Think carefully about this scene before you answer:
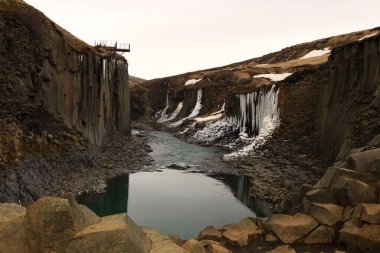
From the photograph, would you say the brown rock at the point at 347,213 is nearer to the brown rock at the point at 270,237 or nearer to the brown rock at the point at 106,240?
the brown rock at the point at 270,237

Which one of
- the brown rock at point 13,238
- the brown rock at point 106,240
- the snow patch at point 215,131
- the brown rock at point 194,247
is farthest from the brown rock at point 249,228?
the snow patch at point 215,131

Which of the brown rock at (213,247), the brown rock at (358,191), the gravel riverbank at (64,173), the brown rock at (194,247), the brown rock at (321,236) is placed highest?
the brown rock at (358,191)

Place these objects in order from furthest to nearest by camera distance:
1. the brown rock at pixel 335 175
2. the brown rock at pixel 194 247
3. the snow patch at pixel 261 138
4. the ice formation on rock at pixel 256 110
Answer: the ice formation on rock at pixel 256 110
the snow patch at pixel 261 138
the brown rock at pixel 335 175
the brown rock at pixel 194 247

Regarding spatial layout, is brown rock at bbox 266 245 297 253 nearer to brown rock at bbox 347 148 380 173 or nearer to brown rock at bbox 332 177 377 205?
brown rock at bbox 332 177 377 205

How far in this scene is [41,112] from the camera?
21719 millimetres

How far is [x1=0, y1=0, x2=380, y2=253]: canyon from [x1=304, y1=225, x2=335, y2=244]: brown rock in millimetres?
26

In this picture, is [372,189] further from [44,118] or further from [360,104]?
[44,118]

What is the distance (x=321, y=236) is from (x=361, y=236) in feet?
3.93

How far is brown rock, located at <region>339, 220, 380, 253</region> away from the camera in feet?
27.0

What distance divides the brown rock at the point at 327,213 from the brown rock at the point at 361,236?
468 millimetres

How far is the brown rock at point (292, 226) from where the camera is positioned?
9.80 m

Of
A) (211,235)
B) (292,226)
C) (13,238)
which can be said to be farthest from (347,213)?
(13,238)

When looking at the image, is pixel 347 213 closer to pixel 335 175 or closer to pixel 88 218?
pixel 335 175

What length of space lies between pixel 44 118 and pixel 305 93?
22969 millimetres
